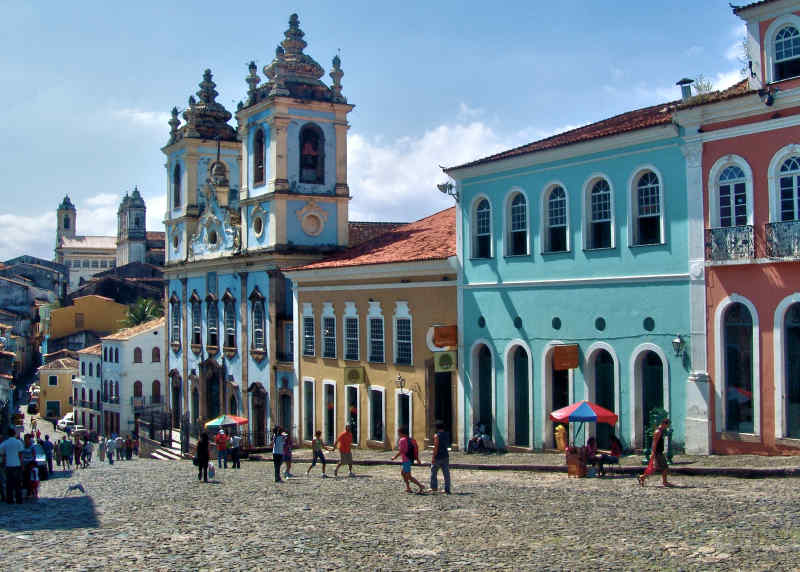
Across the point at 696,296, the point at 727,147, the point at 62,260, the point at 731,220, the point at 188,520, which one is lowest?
the point at 188,520

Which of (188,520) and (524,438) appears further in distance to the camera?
(524,438)

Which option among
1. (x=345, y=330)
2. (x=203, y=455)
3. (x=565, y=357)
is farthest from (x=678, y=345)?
(x=345, y=330)

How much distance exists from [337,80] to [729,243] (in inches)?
861

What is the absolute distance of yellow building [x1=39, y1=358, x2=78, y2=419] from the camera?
7269cm

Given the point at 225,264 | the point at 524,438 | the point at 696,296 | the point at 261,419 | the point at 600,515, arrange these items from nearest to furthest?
1. the point at 600,515
2. the point at 696,296
3. the point at 524,438
4. the point at 261,419
5. the point at 225,264

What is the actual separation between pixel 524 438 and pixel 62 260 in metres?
130

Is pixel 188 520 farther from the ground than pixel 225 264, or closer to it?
closer to it

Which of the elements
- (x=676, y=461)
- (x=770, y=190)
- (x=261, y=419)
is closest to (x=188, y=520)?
(x=676, y=461)

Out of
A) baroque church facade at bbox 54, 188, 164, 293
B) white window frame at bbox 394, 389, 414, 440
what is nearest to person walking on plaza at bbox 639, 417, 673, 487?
white window frame at bbox 394, 389, 414, 440

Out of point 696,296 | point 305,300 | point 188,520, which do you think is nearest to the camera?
point 188,520

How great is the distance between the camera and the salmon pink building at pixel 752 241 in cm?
1770

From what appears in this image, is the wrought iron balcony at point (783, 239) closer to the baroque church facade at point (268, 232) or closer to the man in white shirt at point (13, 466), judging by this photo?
the man in white shirt at point (13, 466)

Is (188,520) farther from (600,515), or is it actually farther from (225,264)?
(225,264)

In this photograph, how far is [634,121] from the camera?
21344mm
